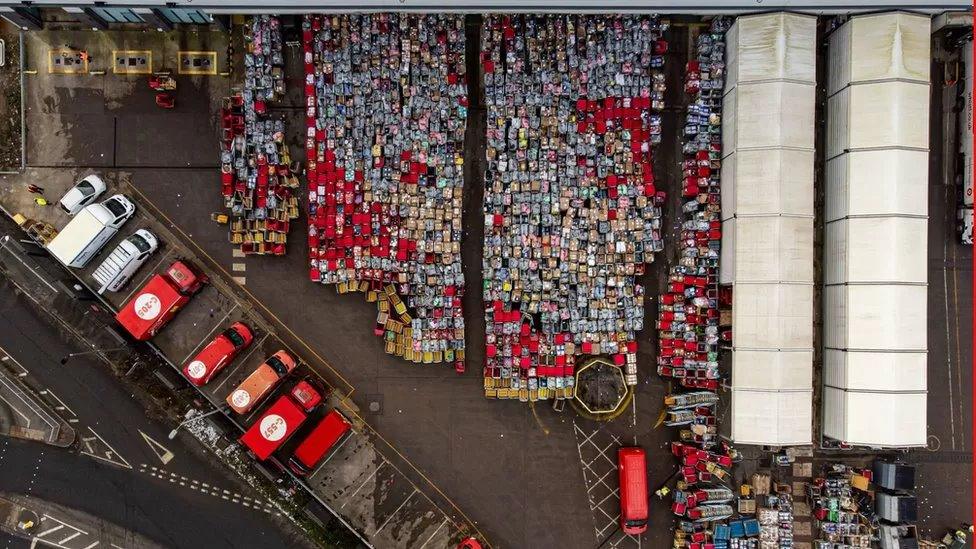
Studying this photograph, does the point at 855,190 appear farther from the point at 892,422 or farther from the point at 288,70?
the point at 288,70

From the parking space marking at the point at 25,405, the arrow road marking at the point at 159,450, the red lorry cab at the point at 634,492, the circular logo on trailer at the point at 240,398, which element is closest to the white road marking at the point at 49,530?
the parking space marking at the point at 25,405

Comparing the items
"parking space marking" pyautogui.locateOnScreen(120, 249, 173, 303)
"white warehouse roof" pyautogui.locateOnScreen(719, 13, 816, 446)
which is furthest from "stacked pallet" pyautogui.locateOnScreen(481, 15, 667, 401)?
"parking space marking" pyautogui.locateOnScreen(120, 249, 173, 303)

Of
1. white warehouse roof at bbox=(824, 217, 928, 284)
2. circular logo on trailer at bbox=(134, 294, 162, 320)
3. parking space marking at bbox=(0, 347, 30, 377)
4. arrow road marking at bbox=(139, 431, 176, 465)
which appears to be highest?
white warehouse roof at bbox=(824, 217, 928, 284)

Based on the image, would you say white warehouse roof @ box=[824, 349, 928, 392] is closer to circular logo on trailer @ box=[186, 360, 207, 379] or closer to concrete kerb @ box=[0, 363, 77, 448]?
circular logo on trailer @ box=[186, 360, 207, 379]

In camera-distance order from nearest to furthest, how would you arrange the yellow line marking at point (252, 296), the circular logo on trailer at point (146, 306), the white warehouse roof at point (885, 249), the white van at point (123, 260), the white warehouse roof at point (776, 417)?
the white warehouse roof at point (885, 249) < the white warehouse roof at point (776, 417) < the circular logo on trailer at point (146, 306) < the white van at point (123, 260) < the yellow line marking at point (252, 296)

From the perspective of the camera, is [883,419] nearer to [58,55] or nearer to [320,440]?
[320,440]

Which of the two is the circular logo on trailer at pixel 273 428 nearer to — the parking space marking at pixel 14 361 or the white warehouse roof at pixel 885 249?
the parking space marking at pixel 14 361
